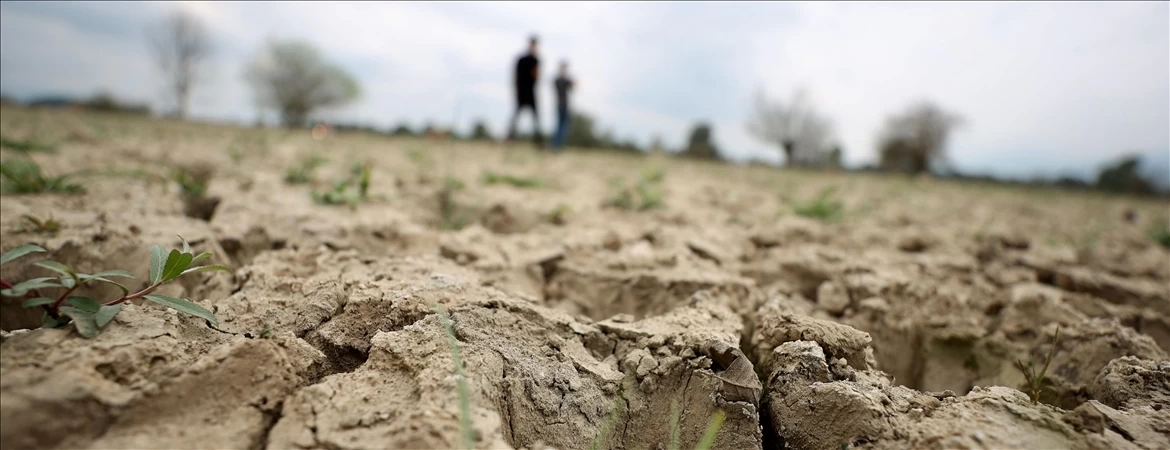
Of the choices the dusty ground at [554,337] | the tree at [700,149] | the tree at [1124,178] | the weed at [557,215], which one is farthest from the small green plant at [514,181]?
the tree at [1124,178]

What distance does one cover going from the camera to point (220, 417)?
91cm

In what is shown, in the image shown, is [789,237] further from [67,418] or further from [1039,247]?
[67,418]

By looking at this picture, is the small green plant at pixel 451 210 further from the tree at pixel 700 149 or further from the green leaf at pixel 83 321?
the tree at pixel 700 149

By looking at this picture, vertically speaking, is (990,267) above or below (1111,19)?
below

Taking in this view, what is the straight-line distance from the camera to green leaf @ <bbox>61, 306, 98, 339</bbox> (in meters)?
0.93

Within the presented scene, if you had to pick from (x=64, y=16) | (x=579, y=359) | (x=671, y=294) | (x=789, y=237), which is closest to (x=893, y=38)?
(x=789, y=237)

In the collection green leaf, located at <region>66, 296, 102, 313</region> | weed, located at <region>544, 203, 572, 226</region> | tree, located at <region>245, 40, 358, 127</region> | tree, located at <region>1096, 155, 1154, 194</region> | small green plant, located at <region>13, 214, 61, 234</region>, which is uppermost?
tree, located at <region>245, 40, 358, 127</region>

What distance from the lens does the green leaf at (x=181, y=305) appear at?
1.04m


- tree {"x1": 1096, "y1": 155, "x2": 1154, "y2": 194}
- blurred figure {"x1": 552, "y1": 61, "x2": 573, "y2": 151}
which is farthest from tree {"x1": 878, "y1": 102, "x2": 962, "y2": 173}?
blurred figure {"x1": 552, "y1": 61, "x2": 573, "y2": 151}

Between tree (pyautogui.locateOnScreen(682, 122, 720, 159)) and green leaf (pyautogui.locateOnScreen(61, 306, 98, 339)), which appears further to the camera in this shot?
tree (pyautogui.locateOnScreen(682, 122, 720, 159))

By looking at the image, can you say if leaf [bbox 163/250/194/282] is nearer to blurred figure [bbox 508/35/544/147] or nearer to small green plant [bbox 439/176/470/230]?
small green plant [bbox 439/176/470/230]

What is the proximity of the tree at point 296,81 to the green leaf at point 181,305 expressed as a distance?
95.4ft

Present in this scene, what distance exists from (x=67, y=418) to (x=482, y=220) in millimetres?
2052

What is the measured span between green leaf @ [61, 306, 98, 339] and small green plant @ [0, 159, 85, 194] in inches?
65.6
